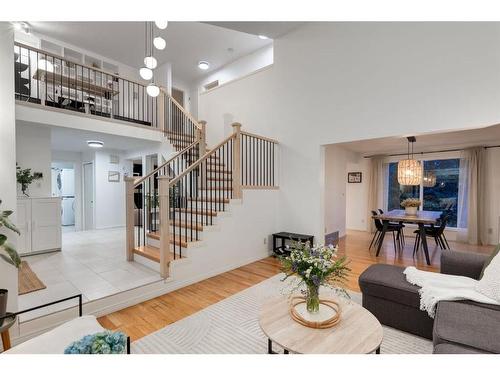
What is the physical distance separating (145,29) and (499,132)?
782 cm

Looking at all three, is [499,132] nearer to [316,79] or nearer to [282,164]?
[316,79]

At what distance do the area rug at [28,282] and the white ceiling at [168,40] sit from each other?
5375mm

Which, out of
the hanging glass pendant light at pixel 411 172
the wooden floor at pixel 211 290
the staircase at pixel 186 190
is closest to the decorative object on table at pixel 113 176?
the staircase at pixel 186 190

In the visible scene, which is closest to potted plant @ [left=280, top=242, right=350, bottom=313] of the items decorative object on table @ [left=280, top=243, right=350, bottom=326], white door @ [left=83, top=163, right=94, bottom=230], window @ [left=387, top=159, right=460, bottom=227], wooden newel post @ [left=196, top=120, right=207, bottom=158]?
decorative object on table @ [left=280, top=243, right=350, bottom=326]

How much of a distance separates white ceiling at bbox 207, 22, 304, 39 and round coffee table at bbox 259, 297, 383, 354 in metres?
4.80

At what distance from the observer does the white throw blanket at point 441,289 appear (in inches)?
75.6

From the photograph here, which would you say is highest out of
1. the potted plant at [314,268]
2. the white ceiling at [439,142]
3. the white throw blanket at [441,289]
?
the white ceiling at [439,142]

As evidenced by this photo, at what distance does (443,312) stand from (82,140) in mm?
6877

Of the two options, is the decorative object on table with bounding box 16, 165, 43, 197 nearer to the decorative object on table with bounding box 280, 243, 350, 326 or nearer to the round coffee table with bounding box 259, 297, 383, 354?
the round coffee table with bounding box 259, 297, 383, 354

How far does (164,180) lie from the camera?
3143mm

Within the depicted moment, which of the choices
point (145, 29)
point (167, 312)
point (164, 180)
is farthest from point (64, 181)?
point (167, 312)

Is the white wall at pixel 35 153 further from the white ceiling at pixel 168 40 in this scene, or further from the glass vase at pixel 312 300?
the glass vase at pixel 312 300

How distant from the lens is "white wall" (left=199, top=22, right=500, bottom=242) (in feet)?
10.5

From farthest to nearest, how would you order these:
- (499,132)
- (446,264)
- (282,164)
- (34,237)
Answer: (282,164), (499,132), (34,237), (446,264)
